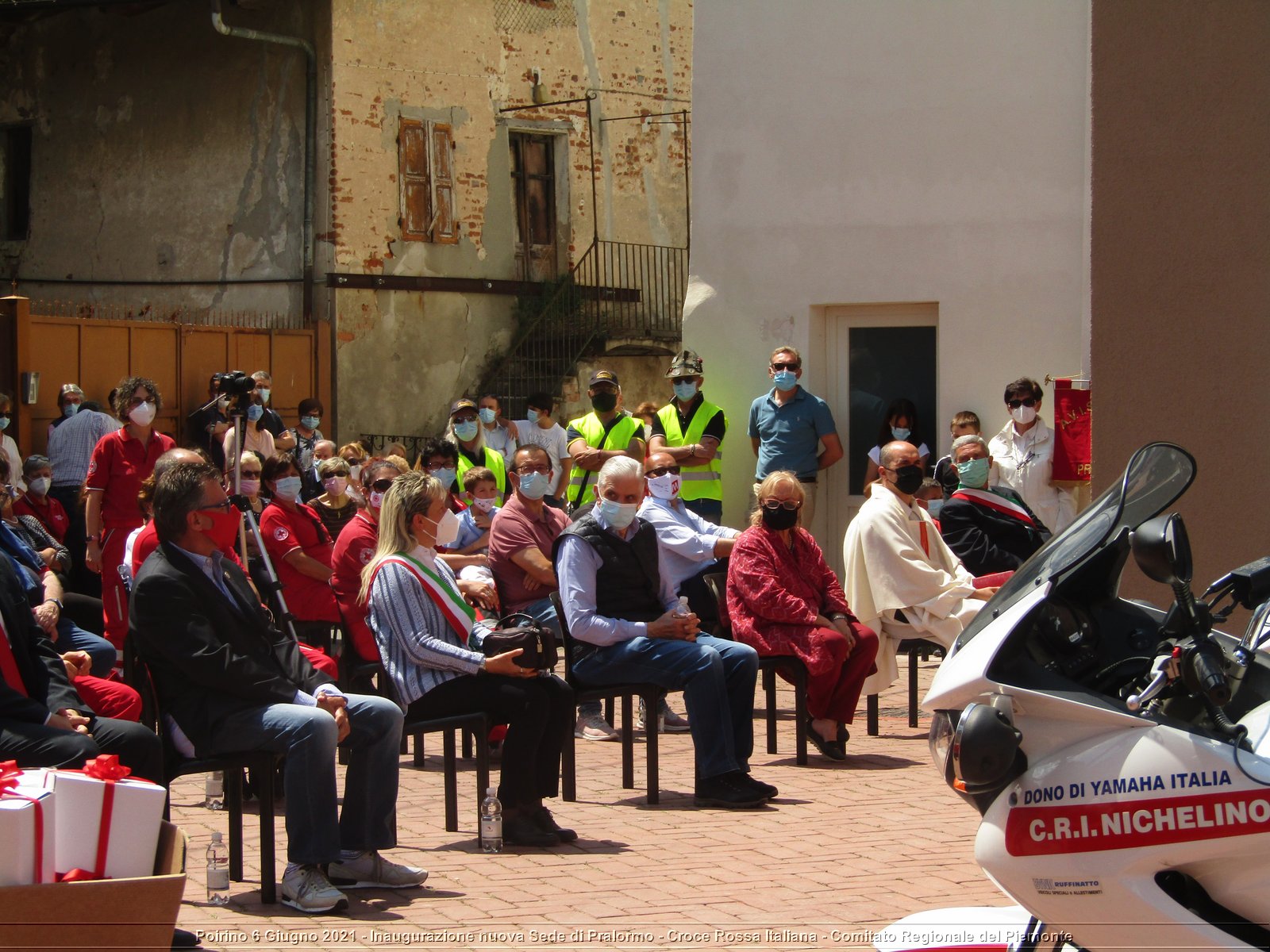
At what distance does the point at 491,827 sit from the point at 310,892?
3.80ft

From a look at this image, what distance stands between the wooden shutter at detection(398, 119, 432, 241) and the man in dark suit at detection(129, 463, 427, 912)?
16.1 m

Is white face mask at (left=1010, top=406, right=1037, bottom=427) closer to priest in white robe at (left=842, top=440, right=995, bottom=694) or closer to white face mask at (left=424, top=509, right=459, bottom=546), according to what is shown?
priest in white robe at (left=842, top=440, right=995, bottom=694)

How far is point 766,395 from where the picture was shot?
13.1 m

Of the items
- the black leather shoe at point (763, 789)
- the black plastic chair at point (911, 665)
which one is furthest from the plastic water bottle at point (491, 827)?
the black plastic chair at point (911, 665)

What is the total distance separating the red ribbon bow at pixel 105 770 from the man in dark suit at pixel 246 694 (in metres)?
0.97

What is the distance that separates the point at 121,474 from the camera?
439 inches

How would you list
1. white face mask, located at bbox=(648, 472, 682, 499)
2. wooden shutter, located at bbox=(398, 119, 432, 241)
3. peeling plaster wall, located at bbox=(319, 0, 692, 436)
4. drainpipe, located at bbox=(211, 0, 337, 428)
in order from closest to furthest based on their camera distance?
white face mask, located at bbox=(648, 472, 682, 499) < drainpipe, located at bbox=(211, 0, 337, 428) < peeling plaster wall, located at bbox=(319, 0, 692, 436) < wooden shutter, located at bbox=(398, 119, 432, 241)

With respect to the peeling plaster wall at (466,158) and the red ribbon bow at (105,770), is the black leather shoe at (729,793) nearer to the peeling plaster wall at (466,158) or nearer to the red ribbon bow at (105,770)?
the red ribbon bow at (105,770)

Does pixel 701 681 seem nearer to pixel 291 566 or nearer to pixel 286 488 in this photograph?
pixel 291 566

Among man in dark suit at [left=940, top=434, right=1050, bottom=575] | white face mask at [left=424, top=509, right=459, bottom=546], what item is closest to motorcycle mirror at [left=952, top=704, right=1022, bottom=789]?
white face mask at [left=424, top=509, right=459, bottom=546]

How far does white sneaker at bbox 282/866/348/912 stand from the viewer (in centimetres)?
587

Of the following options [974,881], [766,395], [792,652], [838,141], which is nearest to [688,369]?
[766,395]

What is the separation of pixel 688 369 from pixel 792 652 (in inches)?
175

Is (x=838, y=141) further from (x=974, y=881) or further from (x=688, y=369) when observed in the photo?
(x=974, y=881)
